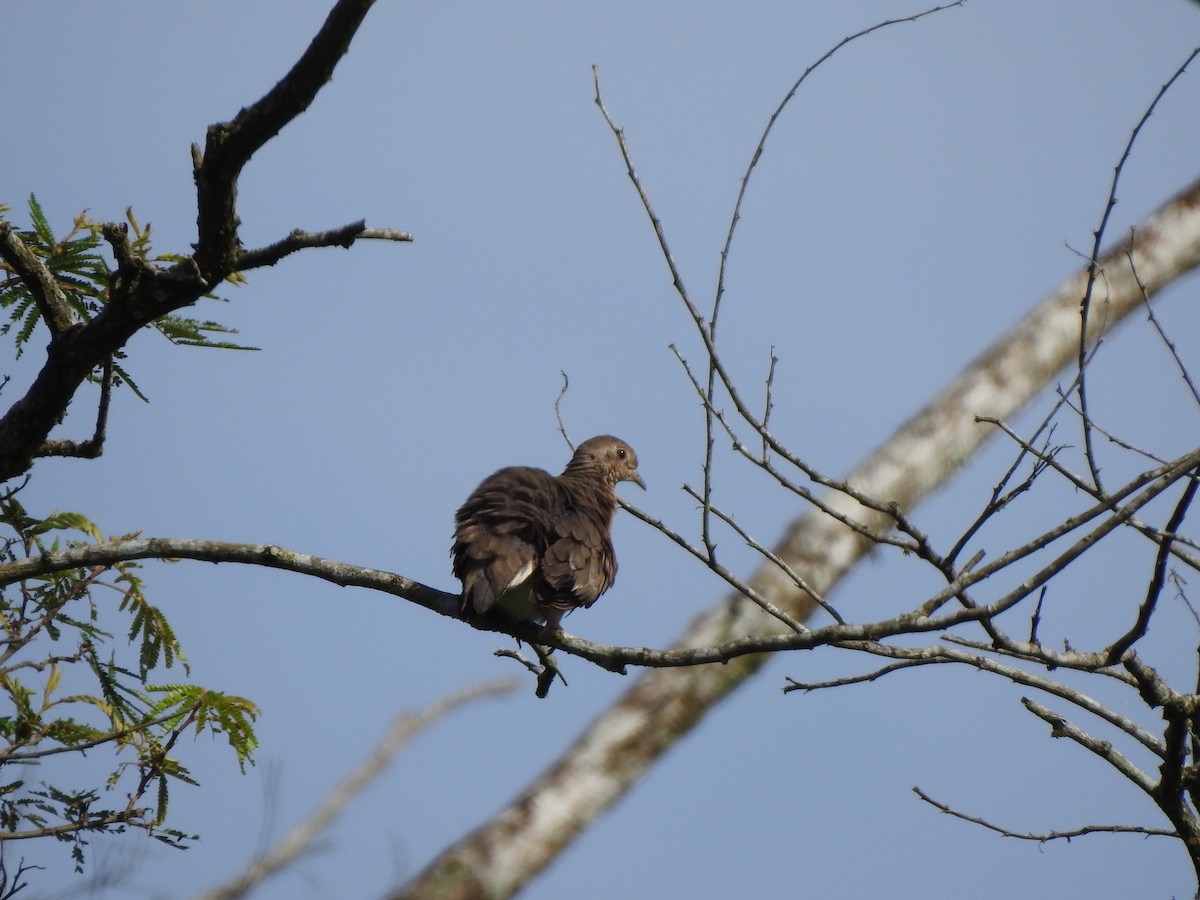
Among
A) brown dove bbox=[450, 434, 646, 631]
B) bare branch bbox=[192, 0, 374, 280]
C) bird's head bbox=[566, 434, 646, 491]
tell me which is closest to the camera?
bare branch bbox=[192, 0, 374, 280]

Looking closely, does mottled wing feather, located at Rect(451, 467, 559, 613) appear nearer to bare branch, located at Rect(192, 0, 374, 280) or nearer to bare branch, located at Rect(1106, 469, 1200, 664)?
bare branch, located at Rect(192, 0, 374, 280)

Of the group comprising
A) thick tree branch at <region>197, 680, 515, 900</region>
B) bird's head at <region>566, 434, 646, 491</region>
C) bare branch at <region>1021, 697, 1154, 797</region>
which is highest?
bird's head at <region>566, 434, 646, 491</region>

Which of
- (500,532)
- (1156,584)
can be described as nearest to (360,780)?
(500,532)

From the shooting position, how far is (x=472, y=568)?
16.6 ft

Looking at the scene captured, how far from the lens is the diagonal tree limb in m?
3.56

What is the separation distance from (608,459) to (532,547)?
223 cm

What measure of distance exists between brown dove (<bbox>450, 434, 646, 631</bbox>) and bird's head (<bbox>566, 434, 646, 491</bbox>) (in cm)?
106

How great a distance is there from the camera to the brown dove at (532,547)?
201 inches

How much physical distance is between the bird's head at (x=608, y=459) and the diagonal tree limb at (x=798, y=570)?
269 centimetres

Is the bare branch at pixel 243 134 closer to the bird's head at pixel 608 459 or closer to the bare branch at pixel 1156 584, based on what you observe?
the bare branch at pixel 1156 584

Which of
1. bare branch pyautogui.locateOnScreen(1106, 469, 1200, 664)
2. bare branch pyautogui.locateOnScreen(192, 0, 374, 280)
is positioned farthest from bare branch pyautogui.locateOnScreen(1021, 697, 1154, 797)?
bare branch pyautogui.locateOnScreen(192, 0, 374, 280)

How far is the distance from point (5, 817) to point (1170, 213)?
562cm

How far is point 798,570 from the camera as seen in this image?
4613 mm

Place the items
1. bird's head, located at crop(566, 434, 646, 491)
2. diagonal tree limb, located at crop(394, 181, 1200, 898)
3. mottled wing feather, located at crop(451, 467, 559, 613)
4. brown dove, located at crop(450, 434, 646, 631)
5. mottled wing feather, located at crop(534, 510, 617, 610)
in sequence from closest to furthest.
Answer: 1. diagonal tree limb, located at crop(394, 181, 1200, 898)
2. mottled wing feather, located at crop(451, 467, 559, 613)
3. brown dove, located at crop(450, 434, 646, 631)
4. mottled wing feather, located at crop(534, 510, 617, 610)
5. bird's head, located at crop(566, 434, 646, 491)
